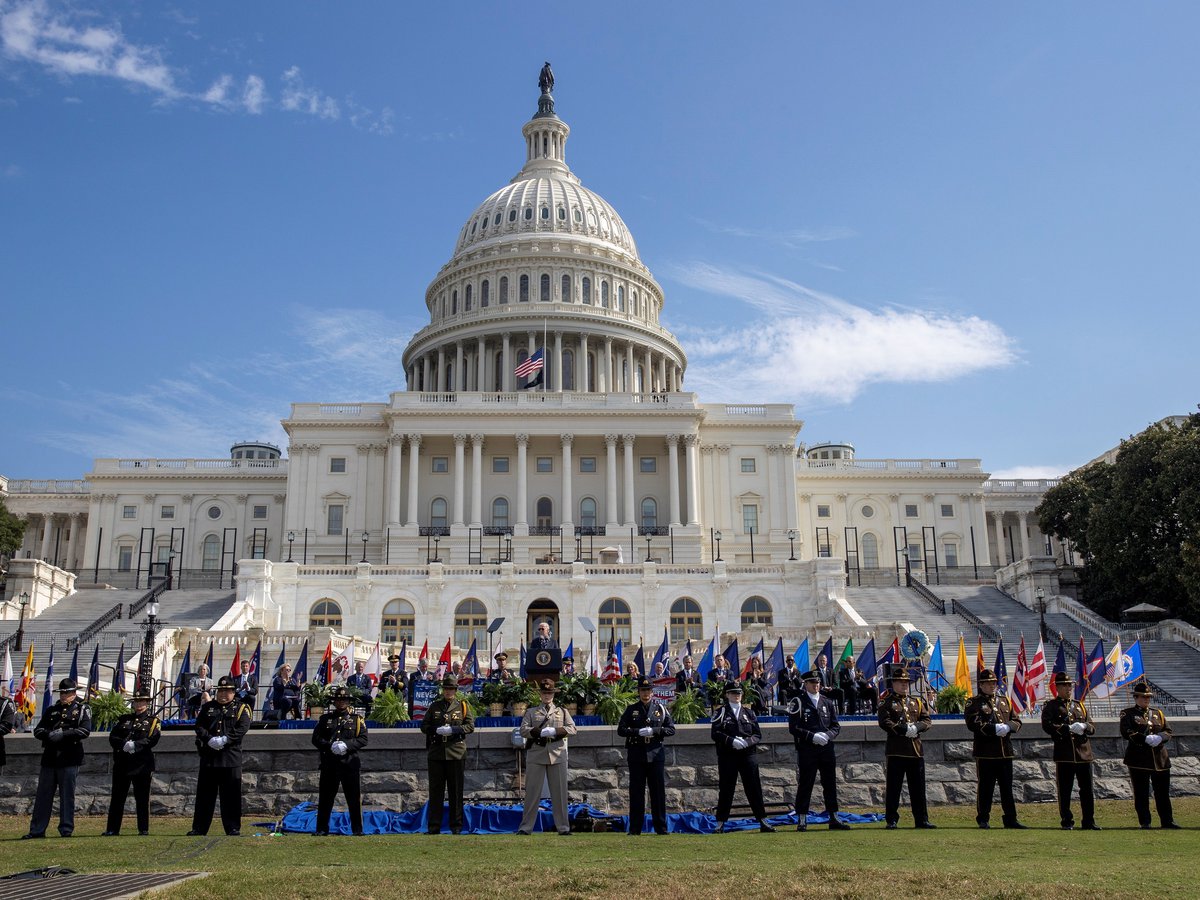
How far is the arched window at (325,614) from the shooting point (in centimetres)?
5753

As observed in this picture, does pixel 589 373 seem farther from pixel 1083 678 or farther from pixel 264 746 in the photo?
pixel 264 746

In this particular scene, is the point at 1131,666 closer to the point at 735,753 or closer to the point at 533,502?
the point at 735,753

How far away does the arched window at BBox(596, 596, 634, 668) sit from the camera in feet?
189

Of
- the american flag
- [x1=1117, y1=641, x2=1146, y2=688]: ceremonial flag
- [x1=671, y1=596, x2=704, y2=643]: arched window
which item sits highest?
the american flag

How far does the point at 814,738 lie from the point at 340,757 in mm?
6689

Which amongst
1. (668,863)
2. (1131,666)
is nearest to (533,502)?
(1131,666)

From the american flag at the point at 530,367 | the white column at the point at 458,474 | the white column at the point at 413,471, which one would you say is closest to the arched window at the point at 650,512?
the american flag at the point at 530,367

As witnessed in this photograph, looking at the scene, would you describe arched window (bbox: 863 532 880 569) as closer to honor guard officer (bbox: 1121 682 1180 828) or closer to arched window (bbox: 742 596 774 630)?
arched window (bbox: 742 596 774 630)

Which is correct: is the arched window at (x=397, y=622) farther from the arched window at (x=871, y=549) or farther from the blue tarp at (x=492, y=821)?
the arched window at (x=871, y=549)

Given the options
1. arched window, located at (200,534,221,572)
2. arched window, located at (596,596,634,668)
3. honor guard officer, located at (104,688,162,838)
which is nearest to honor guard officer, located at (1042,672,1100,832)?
honor guard officer, located at (104,688,162,838)

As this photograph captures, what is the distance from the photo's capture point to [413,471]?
81.4 metres

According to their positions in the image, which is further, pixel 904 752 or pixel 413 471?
pixel 413 471

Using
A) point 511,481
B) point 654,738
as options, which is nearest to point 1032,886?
point 654,738

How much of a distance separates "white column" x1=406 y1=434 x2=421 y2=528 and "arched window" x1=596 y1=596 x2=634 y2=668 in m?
24.9
